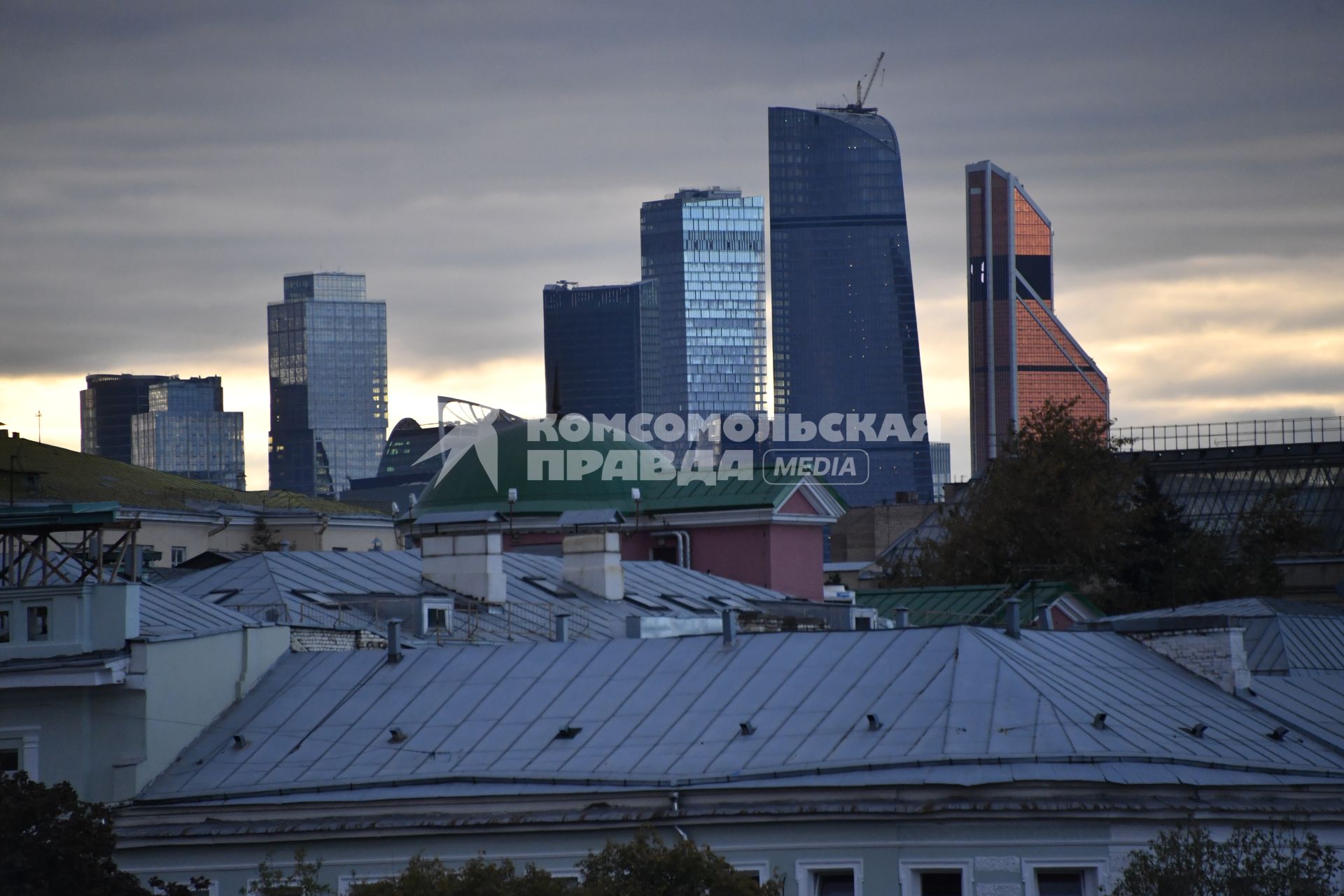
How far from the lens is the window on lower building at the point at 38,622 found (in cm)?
3247

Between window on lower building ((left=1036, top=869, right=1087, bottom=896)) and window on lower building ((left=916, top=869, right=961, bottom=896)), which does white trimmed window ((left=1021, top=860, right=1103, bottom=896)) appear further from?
window on lower building ((left=916, top=869, right=961, bottom=896))

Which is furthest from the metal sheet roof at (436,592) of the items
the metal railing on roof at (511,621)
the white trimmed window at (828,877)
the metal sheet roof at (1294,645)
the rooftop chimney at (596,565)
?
the white trimmed window at (828,877)

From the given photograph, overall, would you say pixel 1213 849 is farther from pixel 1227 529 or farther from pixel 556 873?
pixel 1227 529

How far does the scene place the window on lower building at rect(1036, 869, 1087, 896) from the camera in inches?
1067

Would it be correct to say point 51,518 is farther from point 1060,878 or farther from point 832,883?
point 1060,878

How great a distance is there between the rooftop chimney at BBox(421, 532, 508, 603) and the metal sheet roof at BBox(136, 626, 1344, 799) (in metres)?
8.63

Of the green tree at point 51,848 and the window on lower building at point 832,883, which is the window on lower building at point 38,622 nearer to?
the green tree at point 51,848

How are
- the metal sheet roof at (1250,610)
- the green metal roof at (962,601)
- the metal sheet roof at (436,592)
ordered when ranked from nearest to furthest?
the metal sheet roof at (1250,610)
the metal sheet roof at (436,592)
the green metal roof at (962,601)

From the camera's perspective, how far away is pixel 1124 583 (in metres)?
74.9

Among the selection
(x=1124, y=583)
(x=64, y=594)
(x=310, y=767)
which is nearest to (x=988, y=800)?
(x=310, y=767)

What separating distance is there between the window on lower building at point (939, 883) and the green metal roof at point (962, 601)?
2999 centimetres

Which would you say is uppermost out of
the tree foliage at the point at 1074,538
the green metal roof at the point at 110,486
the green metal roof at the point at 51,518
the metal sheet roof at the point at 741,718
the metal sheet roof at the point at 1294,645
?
the green metal roof at the point at 110,486

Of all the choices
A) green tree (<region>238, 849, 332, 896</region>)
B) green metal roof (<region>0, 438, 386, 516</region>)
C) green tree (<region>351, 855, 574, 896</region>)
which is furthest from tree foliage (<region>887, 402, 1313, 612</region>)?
green tree (<region>351, 855, 574, 896</region>)

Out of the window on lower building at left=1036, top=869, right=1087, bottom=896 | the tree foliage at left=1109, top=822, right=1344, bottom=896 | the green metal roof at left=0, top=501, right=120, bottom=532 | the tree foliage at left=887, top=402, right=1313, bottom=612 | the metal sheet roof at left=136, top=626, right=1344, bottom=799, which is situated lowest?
the window on lower building at left=1036, top=869, right=1087, bottom=896
